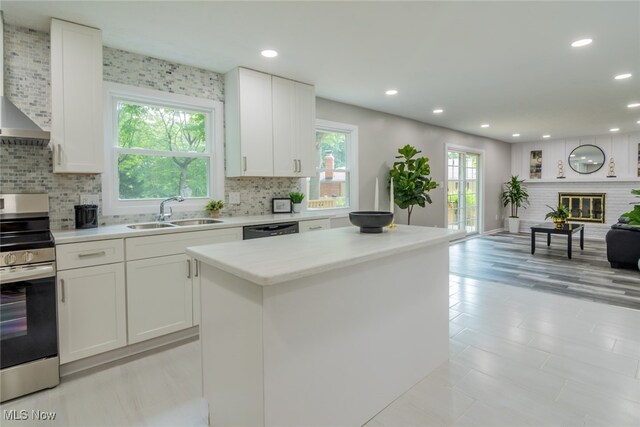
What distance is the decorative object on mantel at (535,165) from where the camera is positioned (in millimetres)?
9227

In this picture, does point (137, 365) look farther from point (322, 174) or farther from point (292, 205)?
point (322, 174)

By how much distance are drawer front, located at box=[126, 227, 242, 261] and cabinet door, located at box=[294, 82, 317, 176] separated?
133cm

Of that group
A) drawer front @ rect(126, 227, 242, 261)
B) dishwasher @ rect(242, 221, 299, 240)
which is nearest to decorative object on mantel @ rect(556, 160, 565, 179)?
dishwasher @ rect(242, 221, 299, 240)

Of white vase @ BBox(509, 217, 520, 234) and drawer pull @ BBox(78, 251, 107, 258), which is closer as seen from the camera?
drawer pull @ BBox(78, 251, 107, 258)

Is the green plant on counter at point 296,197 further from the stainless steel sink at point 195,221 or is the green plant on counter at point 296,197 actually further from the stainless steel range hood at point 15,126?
the stainless steel range hood at point 15,126

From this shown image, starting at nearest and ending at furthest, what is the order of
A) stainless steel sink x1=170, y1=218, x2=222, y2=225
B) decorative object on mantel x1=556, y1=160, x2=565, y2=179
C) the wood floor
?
the wood floor → stainless steel sink x1=170, y1=218, x2=222, y2=225 → decorative object on mantel x1=556, y1=160, x2=565, y2=179

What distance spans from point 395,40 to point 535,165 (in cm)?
830

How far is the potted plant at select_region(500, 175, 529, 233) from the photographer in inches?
352

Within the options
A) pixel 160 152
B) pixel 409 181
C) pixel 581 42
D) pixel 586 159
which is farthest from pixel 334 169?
pixel 586 159

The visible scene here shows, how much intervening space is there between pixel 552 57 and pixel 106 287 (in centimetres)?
432

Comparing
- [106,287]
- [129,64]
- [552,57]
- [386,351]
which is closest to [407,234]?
[386,351]

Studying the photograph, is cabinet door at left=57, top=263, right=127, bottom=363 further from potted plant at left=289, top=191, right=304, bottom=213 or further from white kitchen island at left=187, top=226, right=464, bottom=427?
potted plant at left=289, top=191, right=304, bottom=213

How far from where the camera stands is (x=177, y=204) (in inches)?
131

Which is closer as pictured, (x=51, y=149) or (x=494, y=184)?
(x=51, y=149)
